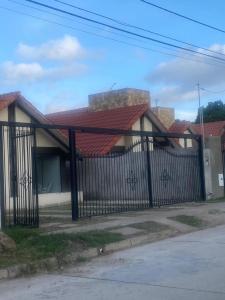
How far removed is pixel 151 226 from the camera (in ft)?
46.5

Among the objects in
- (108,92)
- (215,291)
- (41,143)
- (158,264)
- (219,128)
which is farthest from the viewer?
(219,128)

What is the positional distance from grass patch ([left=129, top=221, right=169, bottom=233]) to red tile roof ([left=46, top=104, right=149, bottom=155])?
38.4 feet

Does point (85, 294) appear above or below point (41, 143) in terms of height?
below

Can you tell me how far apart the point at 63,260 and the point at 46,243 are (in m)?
0.86

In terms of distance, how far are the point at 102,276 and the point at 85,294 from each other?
1300 millimetres

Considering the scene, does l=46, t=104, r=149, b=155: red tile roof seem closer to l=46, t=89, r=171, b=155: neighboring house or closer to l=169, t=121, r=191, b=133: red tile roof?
l=46, t=89, r=171, b=155: neighboring house

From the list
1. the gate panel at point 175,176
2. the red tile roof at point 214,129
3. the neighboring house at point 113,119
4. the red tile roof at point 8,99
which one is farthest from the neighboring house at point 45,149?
the red tile roof at point 214,129

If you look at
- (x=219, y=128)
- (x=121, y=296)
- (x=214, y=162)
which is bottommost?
(x=121, y=296)

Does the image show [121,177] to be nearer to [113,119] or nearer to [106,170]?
[106,170]

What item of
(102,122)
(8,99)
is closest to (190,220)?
(8,99)

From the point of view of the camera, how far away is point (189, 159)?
2250cm

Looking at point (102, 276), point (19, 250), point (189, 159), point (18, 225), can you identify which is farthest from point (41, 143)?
point (102, 276)

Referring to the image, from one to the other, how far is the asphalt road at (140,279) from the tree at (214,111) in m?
61.6

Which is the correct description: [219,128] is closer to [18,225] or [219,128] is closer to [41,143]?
[41,143]
